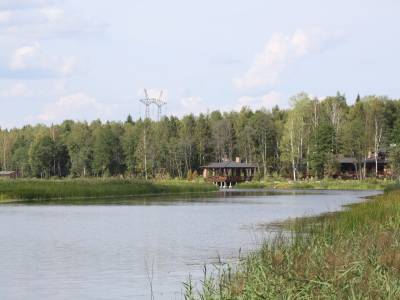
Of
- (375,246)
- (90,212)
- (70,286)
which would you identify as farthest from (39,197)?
(375,246)

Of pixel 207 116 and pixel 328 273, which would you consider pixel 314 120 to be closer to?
pixel 207 116

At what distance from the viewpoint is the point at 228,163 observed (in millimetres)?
119750

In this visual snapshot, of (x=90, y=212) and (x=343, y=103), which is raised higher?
(x=343, y=103)

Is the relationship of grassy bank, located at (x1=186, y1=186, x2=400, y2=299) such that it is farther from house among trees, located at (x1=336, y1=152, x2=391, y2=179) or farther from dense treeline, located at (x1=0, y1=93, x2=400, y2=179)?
house among trees, located at (x1=336, y1=152, x2=391, y2=179)

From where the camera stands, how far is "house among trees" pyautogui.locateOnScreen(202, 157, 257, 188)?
115 m

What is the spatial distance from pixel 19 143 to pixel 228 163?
218ft

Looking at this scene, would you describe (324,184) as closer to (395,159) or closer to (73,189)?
(395,159)

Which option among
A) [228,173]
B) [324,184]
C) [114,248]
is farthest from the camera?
[228,173]

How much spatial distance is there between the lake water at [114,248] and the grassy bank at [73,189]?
12.9 m

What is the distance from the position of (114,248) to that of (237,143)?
107 metres

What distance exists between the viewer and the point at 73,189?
225 ft

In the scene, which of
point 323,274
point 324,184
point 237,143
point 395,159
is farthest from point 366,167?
point 323,274

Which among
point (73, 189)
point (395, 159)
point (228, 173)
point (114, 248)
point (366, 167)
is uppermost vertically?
point (395, 159)

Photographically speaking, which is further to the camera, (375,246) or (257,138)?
(257,138)
